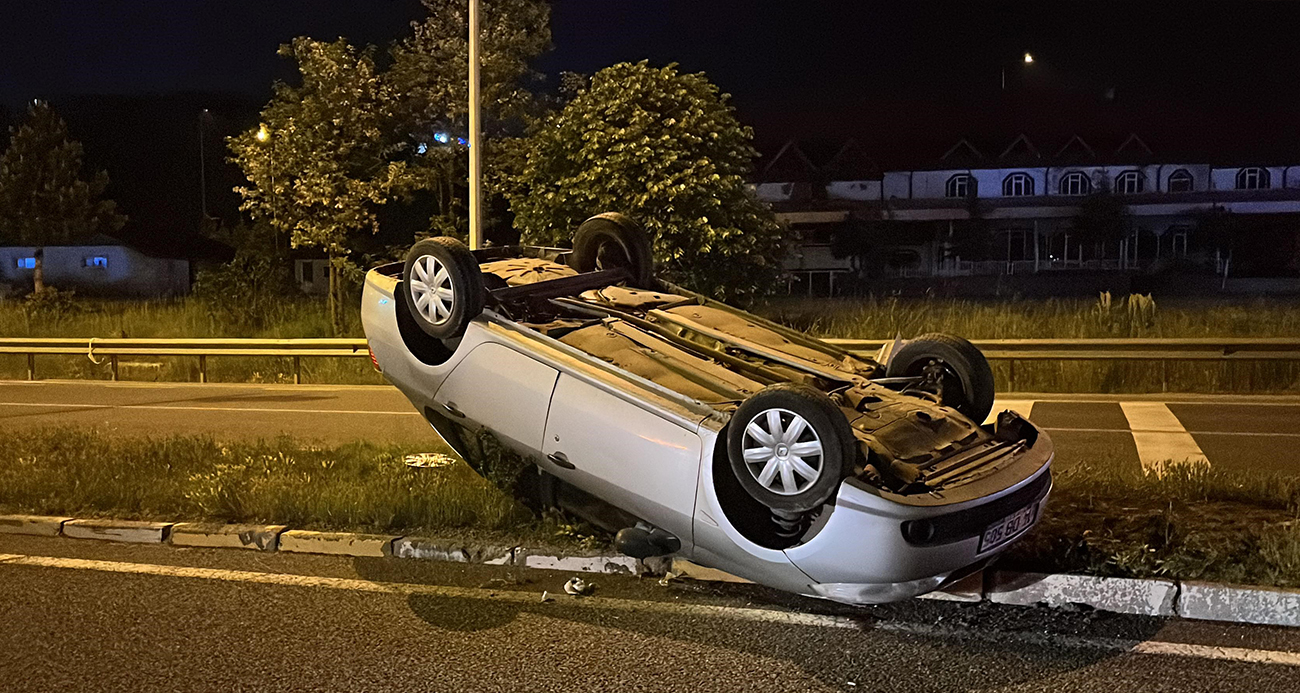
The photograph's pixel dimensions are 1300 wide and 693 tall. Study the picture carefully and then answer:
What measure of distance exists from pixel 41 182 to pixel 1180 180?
41783 mm

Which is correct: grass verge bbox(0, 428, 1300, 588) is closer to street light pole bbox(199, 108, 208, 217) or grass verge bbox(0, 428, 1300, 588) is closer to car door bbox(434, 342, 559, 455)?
car door bbox(434, 342, 559, 455)

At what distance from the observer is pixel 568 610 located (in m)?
5.33

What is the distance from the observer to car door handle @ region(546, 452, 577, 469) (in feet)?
17.9

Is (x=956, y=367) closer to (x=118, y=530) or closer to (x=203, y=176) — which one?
(x=118, y=530)

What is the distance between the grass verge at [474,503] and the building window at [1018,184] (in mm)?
39931

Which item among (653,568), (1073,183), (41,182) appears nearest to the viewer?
(653,568)

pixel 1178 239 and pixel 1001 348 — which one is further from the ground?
pixel 1178 239

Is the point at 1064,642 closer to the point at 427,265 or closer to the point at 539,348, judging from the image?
the point at 539,348

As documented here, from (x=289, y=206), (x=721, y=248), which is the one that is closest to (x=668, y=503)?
(x=721, y=248)

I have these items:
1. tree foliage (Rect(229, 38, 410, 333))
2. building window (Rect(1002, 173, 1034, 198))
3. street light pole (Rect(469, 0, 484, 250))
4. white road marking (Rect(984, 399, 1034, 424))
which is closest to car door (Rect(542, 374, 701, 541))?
street light pole (Rect(469, 0, 484, 250))

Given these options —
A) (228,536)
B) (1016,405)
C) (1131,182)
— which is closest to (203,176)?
(1131,182)

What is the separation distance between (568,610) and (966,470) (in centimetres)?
198

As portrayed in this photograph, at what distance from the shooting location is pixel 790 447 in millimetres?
4664

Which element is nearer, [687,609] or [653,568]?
[687,609]
